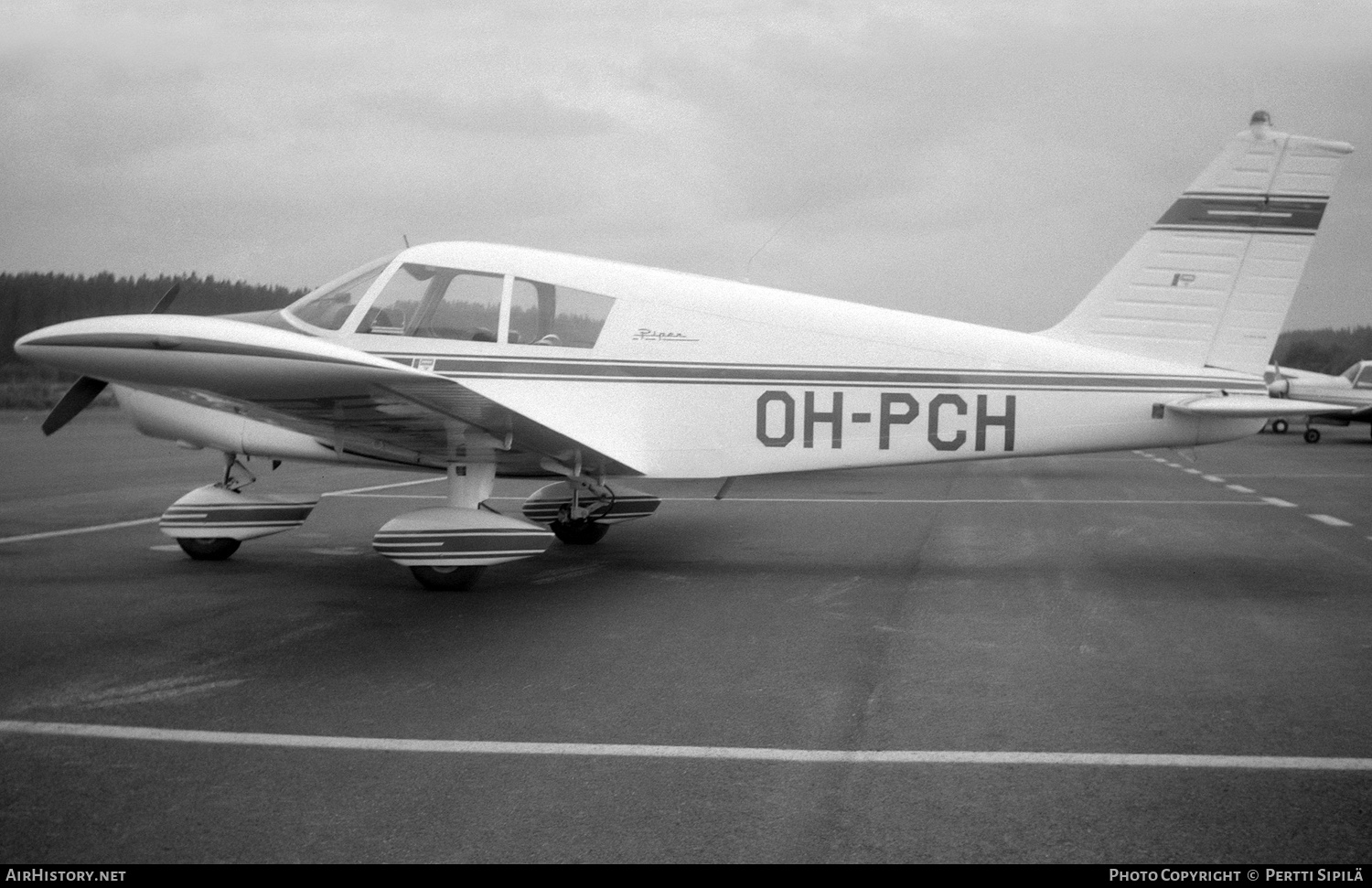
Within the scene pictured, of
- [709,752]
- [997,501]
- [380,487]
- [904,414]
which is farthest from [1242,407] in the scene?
[380,487]

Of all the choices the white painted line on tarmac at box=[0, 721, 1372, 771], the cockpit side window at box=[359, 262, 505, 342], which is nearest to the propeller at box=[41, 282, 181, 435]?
the cockpit side window at box=[359, 262, 505, 342]

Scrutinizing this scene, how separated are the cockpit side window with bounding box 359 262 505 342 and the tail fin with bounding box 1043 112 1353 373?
435 cm

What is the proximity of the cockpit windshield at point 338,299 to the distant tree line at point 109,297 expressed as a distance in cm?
68

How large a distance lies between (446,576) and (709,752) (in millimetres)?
3688

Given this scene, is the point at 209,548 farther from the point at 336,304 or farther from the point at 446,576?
the point at 446,576

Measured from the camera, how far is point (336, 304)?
8.02 metres

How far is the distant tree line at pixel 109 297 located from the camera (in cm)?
913

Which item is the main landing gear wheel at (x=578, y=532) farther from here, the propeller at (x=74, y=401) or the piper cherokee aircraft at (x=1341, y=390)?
the piper cherokee aircraft at (x=1341, y=390)

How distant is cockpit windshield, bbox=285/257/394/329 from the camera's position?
26.1 ft

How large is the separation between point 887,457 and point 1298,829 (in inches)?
190

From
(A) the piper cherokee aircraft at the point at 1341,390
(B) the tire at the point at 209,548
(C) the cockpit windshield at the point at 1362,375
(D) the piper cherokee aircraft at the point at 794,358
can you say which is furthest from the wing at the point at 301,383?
(C) the cockpit windshield at the point at 1362,375

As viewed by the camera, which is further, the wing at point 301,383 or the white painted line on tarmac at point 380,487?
the white painted line on tarmac at point 380,487

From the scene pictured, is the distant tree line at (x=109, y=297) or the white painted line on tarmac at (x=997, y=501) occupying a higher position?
the distant tree line at (x=109, y=297)

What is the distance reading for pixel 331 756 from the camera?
3875mm
